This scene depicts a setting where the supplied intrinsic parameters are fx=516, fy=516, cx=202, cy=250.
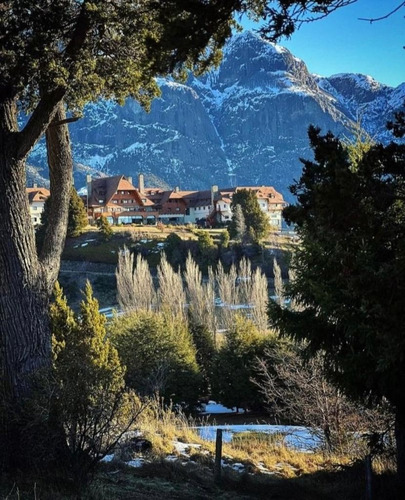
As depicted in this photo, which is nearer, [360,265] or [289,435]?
[360,265]

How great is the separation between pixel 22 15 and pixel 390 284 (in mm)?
4731

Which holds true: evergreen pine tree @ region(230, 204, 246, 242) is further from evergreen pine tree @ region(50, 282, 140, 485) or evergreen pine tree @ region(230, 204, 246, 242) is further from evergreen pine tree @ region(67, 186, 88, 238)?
evergreen pine tree @ region(50, 282, 140, 485)

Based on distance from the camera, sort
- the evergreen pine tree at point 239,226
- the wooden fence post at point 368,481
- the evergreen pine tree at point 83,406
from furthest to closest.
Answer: the evergreen pine tree at point 239,226 → the wooden fence post at point 368,481 → the evergreen pine tree at point 83,406

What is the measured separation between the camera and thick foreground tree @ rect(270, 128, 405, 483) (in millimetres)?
3639

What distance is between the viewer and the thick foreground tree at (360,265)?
3.64m

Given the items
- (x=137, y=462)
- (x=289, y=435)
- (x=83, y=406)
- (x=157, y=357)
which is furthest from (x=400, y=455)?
(x=157, y=357)

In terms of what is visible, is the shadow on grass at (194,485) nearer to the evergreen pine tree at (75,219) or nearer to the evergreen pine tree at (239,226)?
the evergreen pine tree at (239,226)

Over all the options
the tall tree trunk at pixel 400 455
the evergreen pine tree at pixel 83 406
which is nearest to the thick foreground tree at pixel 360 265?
the tall tree trunk at pixel 400 455

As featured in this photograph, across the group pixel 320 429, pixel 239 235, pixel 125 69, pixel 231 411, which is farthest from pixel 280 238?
pixel 125 69

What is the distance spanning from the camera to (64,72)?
5496 mm

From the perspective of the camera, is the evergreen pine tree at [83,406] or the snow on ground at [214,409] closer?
the evergreen pine tree at [83,406]

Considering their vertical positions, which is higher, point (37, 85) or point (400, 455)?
point (37, 85)

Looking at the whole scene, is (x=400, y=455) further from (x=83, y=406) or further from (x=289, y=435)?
(x=289, y=435)

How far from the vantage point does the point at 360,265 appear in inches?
157
